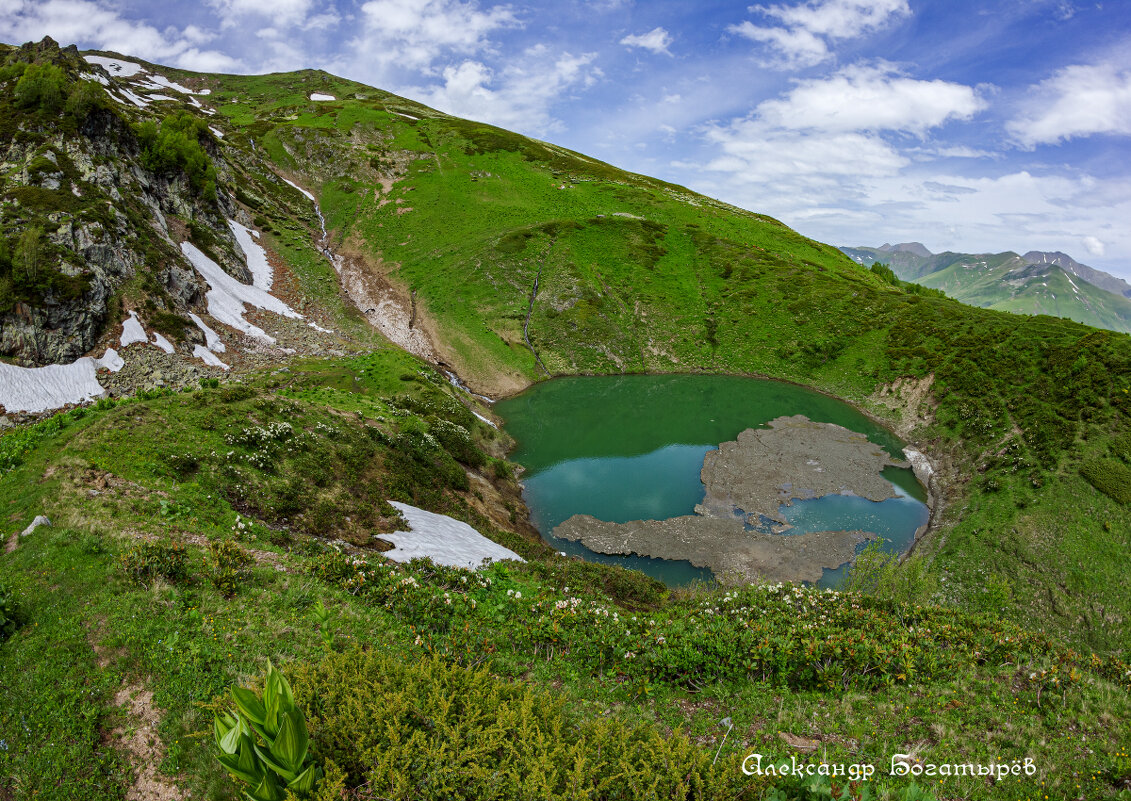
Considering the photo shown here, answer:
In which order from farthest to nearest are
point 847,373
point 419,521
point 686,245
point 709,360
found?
point 686,245, point 709,360, point 847,373, point 419,521

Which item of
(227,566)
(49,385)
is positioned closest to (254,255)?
(49,385)

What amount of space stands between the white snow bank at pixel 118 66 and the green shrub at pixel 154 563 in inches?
7858

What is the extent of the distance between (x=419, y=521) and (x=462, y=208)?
79.8m

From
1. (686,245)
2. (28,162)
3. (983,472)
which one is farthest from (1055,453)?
(28,162)

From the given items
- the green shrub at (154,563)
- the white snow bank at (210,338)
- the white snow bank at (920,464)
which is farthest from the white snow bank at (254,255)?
the white snow bank at (920,464)

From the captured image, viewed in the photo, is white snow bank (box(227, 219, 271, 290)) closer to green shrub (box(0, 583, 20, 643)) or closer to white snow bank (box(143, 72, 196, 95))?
green shrub (box(0, 583, 20, 643))

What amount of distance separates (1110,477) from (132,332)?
234 feet

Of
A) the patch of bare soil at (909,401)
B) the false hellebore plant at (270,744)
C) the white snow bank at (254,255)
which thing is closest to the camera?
the false hellebore plant at (270,744)

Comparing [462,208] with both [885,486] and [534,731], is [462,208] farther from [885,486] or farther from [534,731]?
[534,731]

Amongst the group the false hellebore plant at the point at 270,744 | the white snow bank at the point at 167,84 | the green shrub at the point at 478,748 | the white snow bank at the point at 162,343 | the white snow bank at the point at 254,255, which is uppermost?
the white snow bank at the point at 167,84

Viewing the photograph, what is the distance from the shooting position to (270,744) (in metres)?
5.66

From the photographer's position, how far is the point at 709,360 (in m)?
68.1

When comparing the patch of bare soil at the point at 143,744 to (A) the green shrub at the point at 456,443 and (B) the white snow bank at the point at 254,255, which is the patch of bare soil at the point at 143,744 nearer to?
(A) the green shrub at the point at 456,443

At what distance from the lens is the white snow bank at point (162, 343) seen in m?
38.1
